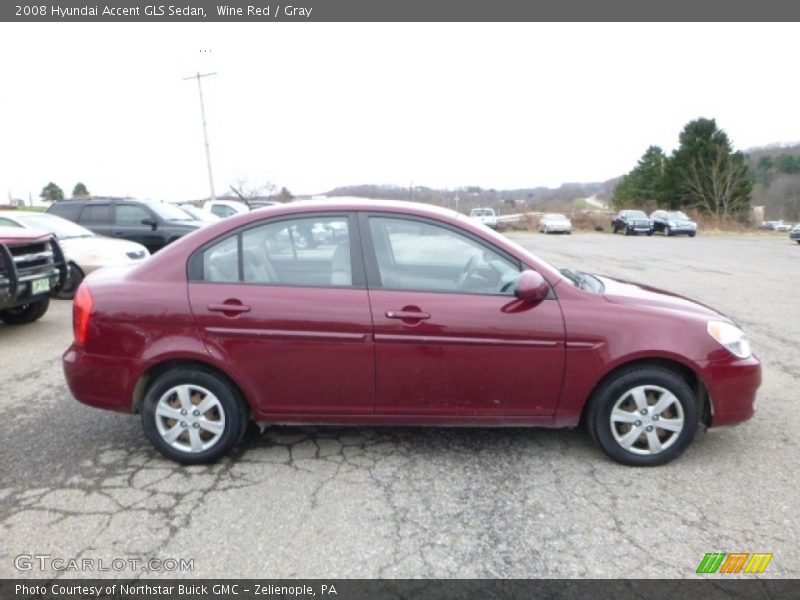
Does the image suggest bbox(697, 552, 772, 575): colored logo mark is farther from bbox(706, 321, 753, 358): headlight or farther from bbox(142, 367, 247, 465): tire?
bbox(142, 367, 247, 465): tire

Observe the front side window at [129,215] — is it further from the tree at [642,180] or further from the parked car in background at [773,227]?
the tree at [642,180]

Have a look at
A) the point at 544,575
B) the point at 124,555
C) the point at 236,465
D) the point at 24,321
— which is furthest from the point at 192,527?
the point at 24,321

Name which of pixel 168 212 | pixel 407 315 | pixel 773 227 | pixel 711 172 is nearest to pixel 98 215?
pixel 168 212

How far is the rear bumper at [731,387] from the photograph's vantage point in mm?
3010

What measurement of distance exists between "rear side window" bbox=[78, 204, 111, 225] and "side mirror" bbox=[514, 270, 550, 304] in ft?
32.7

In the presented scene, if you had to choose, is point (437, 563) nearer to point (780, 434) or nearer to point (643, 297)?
point (643, 297)

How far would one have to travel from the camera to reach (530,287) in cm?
286

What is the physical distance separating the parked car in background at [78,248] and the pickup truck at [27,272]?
1.24m

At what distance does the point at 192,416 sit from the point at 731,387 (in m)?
3.23

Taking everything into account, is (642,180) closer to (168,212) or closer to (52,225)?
(168,212)

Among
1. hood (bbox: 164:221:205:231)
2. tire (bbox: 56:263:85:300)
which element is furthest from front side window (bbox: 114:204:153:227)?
tire (bbox: 56:263:85:300)

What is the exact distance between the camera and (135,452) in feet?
10.8

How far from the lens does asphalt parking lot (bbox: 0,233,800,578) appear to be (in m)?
2.33

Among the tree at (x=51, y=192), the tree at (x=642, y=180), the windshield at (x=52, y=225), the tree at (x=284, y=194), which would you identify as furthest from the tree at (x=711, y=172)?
the tree at (x=51, y=192)
